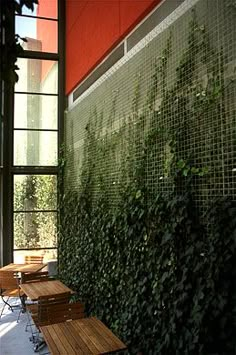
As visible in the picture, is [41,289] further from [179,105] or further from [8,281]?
[179,105]

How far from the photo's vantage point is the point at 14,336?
4703mm

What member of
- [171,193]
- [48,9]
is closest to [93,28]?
[48,9]

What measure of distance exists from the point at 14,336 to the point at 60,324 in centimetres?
180

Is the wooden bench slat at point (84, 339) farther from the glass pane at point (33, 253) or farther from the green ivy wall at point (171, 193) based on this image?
the glass pane at point (33, 253)

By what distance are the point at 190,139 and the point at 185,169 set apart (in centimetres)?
23

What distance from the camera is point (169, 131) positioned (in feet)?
9.96

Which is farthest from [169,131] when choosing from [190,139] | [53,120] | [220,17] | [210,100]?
[53,120]

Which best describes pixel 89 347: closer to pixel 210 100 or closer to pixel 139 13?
pixel 210 100

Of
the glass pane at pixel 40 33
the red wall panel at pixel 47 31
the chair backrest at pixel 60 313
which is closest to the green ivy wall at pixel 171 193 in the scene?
the chair backrest at pixel 60 313

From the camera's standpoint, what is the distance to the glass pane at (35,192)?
24.1 feet

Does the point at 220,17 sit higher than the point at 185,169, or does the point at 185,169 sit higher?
the point at 220,17

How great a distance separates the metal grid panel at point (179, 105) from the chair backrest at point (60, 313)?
132cm

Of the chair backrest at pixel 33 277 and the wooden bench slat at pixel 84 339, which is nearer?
the wooden bench slat at pixel 84 339

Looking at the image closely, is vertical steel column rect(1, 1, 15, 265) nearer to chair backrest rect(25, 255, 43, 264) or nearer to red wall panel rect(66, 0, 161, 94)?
chair backrest rect(25, 255, 43, 264)
